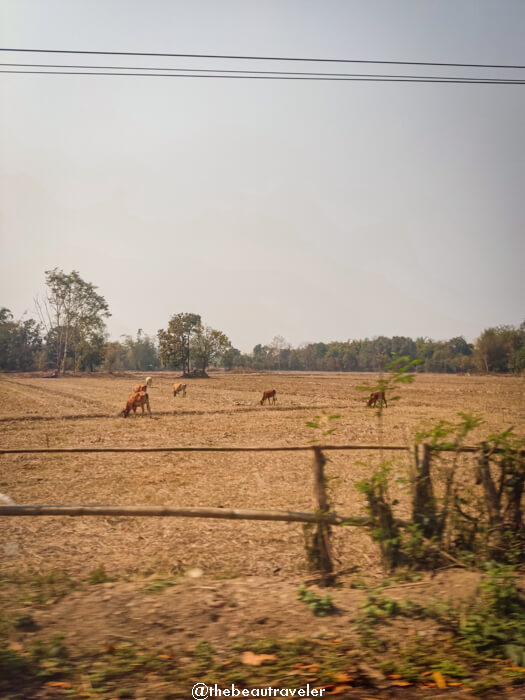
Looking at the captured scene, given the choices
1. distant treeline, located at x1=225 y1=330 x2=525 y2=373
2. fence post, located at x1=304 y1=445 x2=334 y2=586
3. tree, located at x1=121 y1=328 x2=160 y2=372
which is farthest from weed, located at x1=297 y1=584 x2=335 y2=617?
tree, located at x1=121 y1=328 x2=160 y2=372

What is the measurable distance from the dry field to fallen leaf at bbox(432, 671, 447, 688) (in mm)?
1751

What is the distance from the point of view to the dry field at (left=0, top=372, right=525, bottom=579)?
4.83 meters

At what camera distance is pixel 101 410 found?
19.5 m

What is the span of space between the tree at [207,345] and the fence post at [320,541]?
35.0 metres

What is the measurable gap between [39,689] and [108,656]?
1.30ft

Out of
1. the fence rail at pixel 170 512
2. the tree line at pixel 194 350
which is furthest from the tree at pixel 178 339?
the fence rail at pixel 170 512

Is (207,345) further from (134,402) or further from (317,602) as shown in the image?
(317,602)

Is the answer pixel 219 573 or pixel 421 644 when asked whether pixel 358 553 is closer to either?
pixel 219 573

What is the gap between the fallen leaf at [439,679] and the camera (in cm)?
255

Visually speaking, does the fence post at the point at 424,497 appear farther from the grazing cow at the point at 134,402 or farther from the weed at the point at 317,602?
the grazing cow at the point at 134,402

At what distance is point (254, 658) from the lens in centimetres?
278

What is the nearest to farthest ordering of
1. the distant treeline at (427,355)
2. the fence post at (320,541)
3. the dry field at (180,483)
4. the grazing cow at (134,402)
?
the fence post at (320,541) < the dry field at (180,483) < the grazing cow at (134,402) < the distant treeline at (427,355)

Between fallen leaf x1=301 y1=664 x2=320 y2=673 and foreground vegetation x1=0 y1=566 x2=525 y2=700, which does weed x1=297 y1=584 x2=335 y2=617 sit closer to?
foreground vegetation x1=0 y1=566 x2=525 y2=700

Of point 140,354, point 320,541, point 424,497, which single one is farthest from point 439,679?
point 140,354
